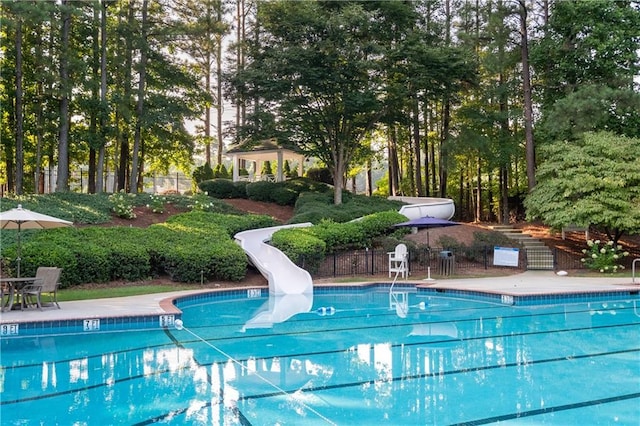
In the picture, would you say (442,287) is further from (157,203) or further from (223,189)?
(223,189)

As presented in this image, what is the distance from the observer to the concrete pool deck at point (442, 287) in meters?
9.61

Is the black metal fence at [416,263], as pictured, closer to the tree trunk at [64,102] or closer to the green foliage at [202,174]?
the tree trunk at [64,102]

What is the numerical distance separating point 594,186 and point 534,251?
3578mm

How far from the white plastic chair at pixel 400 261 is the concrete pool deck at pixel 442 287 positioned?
20.1 inches

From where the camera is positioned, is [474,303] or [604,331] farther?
[474,303]

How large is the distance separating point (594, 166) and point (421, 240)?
20.9 ft

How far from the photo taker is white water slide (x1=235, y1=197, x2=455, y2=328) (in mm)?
11562

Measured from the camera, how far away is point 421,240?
1922 cm

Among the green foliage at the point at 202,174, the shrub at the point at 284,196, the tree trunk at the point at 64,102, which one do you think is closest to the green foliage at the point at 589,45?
the shrub at the point at 284,196

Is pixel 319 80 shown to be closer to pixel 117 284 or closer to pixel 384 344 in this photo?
pixel 117 284

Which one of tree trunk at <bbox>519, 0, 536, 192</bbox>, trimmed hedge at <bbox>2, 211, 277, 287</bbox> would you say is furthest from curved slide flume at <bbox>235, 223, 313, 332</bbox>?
tree trunk at <bbox>519, 0, 536, 192</bbox>

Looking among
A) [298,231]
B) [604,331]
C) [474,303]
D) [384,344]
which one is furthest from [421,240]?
[384,344]

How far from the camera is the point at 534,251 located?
67.3ft

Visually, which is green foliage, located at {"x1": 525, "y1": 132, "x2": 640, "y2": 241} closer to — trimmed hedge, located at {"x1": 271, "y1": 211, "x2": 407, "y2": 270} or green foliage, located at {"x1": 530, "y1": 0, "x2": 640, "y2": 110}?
green foliage, located at {"x1": 530, "y1": 0, "x2": 640, "y2": 110}
